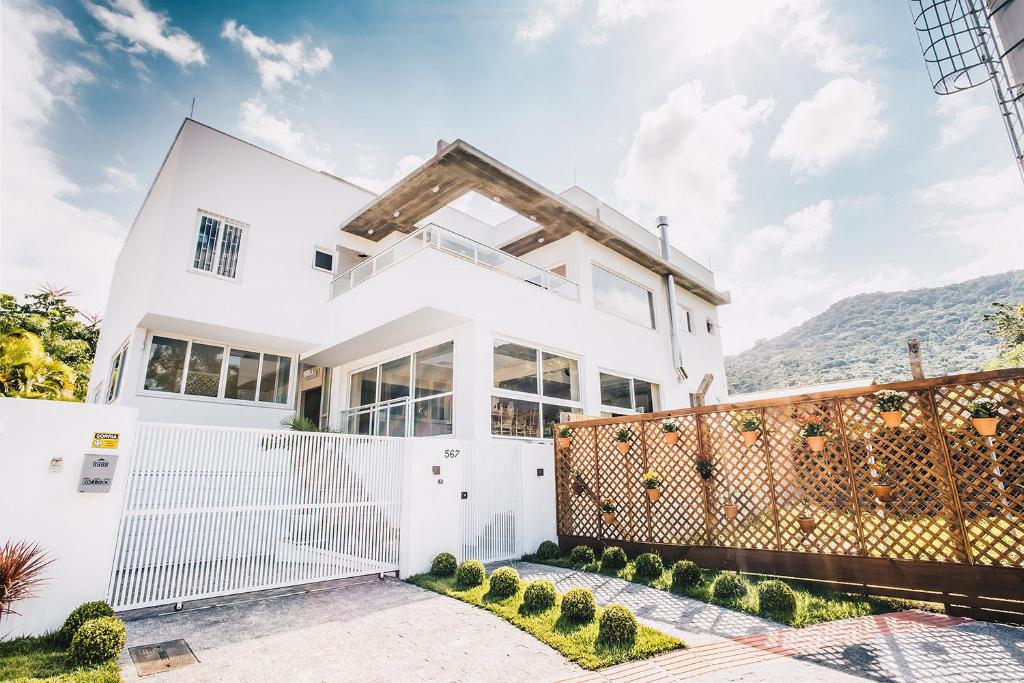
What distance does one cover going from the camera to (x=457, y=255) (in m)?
8.98

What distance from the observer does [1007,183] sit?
6879 mm

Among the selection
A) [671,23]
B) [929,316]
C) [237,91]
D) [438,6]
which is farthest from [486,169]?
[929,316]

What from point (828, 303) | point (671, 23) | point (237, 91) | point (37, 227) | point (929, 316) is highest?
point (828, 303)

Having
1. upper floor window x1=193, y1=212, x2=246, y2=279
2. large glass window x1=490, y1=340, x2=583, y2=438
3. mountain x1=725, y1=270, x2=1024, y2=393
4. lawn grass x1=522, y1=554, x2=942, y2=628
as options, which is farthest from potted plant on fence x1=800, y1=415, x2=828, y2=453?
mountain x1=725, y1=270, x2=1024, y2=393

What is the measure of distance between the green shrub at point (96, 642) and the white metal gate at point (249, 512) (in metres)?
1.07

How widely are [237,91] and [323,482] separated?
26.9 feet

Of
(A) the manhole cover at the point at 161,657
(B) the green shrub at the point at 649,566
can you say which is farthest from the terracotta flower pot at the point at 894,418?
(A) the manhole cover at the point at 161,657

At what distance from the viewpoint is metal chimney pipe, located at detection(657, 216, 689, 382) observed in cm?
1397

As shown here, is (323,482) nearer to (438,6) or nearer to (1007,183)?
(438,6)

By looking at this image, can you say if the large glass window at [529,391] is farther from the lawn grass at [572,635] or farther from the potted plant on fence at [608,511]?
the lawn grass at [572,635]

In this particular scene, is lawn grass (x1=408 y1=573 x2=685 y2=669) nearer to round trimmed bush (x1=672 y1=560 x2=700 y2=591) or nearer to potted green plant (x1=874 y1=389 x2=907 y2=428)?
round trimmed bush (x1=672 y1=560 x2=700 y2=591)

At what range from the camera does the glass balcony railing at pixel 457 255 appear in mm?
8922

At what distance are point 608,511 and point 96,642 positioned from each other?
6.13 m

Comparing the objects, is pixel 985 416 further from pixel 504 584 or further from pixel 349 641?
pixel 349 641
